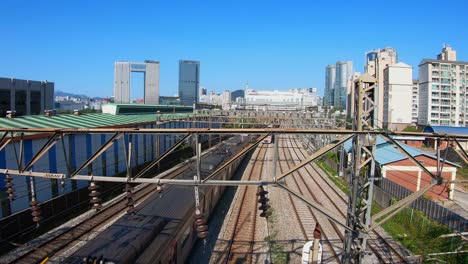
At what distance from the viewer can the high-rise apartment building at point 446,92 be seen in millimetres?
64125

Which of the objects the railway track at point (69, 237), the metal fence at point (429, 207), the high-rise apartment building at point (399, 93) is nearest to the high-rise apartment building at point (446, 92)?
the high-rise apartment building at point (399, 93)

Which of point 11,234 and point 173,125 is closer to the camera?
point 11,234

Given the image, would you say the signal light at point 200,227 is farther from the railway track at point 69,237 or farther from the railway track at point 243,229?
the railway track at point 243,229

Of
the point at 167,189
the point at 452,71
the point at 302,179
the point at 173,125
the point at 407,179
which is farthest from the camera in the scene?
the point at 452,71

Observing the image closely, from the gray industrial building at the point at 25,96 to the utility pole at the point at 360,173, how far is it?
109 feet

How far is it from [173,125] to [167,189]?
72.6 ft

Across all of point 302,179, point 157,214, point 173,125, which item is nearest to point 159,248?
point 157,214

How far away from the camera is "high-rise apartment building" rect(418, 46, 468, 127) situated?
6412cm

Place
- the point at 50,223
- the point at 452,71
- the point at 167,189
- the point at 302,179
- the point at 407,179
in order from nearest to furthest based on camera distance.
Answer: the point at 167,189 < the point at 50,223 < the point at 407,179 < the point at 302,179 < the point at 452,71

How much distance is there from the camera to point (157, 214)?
9406 millimetres

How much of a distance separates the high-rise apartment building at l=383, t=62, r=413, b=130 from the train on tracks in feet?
213

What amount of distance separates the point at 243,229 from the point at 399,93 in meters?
64.4

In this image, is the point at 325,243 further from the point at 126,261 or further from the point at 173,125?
the point at 173,125

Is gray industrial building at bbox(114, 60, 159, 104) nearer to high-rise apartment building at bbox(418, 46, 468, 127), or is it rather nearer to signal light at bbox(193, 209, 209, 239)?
high-rise apartment building at bbox(418, 46, 468, 127)
